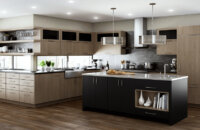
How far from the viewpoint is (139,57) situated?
357 inches

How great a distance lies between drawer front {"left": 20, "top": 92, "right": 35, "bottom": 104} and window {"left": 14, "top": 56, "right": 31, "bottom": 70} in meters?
1.16

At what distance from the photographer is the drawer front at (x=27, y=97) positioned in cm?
726

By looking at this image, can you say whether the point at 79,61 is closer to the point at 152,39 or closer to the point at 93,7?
the point at 93,7

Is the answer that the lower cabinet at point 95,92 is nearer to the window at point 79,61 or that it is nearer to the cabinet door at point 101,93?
the cabinet door at point 101,93

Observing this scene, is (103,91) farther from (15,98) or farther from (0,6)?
(0,6)

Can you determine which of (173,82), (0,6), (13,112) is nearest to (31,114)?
(13,112)

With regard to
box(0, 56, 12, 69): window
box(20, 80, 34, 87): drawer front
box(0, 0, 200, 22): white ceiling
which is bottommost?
box(20, 80, 34, 87): drawer front

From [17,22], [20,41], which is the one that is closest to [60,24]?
[17,22]

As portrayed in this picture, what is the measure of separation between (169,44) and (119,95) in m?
2.78

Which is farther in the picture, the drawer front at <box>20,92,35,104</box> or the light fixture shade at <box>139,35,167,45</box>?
the drawer front at <box>20,92,35,104</box>

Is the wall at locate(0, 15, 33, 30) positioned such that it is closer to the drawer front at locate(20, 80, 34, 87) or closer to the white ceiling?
the white ceiling

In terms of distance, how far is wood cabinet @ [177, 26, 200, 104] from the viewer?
24.4ft

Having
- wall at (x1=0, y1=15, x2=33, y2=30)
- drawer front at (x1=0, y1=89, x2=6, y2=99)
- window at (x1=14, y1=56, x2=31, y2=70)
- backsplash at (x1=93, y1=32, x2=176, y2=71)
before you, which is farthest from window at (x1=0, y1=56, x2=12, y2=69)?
backsplash at (x1=93, y1=32, x2=176, y2=71)

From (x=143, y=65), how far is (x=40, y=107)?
12.1 ft
